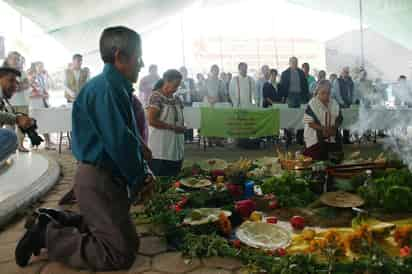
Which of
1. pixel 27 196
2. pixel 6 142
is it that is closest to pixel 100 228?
pixel 27 196

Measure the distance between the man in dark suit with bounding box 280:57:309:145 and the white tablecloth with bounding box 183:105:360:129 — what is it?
48cm

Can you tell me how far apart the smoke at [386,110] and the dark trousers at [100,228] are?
7080 millimetres

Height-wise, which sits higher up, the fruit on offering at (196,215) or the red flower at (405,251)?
the fruit on offering at (196,215)

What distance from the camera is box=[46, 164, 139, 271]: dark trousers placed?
2865 millimetres

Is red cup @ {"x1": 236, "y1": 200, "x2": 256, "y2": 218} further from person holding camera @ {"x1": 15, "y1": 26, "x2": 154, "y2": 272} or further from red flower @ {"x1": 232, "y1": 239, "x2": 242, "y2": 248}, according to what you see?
person holding camera @ {"x1": 15, "y1": 26, "x2": 154, "y2": 272}

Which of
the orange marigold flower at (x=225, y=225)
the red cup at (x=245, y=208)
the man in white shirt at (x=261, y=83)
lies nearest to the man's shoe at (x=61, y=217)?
the orange marigold flower at (x=225, y=225)

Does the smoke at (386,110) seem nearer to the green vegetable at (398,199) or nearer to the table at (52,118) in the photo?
the green vegetable at (398,199)

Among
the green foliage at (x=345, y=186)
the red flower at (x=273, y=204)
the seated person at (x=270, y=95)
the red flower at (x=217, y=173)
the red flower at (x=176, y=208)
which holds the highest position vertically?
the seated person at (x=270, y=95)

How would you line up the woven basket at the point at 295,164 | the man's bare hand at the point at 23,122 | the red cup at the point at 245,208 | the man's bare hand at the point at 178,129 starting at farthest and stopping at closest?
1. the man's bare hand at the point at 178,129
2. the woven basket at the point at 295,164
3. the man's bare hand at the point at 23,122
4. the red cup at the point at 245,208

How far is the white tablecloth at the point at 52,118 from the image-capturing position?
8781 mm

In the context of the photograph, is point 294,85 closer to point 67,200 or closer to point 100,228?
point 67,200

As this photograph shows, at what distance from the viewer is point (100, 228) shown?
2.88 metres

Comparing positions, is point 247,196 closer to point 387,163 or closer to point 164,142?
point 164,142

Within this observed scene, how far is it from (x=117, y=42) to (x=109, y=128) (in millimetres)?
631
